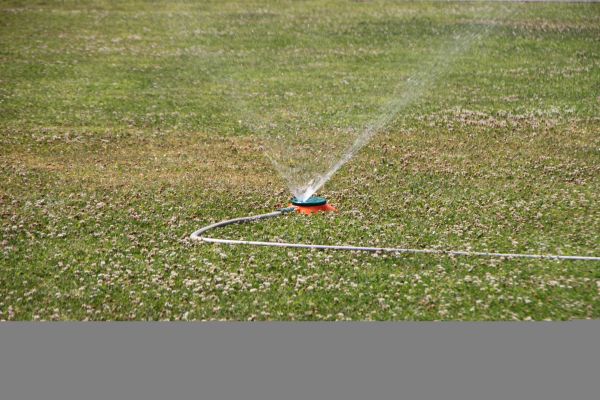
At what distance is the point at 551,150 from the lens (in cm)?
1548

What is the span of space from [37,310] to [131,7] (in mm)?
19082

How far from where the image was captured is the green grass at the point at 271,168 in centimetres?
938

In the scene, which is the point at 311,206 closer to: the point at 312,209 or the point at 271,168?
the point at 312,209

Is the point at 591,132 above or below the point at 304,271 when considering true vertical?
below

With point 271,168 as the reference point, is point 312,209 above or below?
above

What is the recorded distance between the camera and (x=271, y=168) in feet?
47.7

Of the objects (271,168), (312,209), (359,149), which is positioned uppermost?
(312,209)

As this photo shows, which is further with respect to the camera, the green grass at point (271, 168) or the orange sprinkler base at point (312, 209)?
the orange sprinkler base at point (312, 209)

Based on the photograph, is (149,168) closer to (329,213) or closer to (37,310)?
(329,213)

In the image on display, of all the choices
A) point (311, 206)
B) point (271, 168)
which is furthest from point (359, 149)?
point (311, 206)

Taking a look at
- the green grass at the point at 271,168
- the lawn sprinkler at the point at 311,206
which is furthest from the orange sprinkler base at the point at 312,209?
the green grass at the point at 271,168

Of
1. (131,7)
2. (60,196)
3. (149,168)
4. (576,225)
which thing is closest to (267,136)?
(149,168)

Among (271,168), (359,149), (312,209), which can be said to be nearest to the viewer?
(312,209)

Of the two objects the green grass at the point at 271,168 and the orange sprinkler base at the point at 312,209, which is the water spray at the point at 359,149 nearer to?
the orange sprinkler base at the point at 312,209
